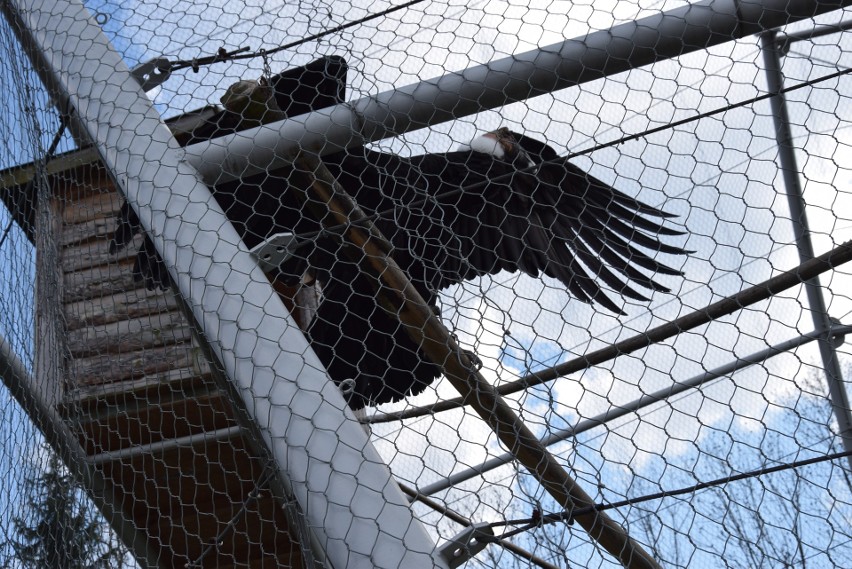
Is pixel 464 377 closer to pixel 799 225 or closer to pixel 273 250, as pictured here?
pixel 273 250

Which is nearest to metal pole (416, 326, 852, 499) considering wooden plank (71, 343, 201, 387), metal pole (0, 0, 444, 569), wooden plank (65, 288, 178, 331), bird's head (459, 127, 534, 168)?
metal pole (0, 0, 444, 569)

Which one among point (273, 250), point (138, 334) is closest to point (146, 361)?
point (138, 334)

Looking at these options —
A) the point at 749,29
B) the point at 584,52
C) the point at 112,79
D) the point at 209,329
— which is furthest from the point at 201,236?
the point at 749,29

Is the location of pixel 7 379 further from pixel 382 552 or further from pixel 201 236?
pixel 382 552

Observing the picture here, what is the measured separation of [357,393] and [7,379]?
879mm

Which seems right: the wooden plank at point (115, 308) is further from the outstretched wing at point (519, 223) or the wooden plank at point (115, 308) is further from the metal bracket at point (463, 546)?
the metal bracket at point (463, 546)

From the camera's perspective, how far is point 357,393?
2.30 m

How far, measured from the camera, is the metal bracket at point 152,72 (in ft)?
4.68

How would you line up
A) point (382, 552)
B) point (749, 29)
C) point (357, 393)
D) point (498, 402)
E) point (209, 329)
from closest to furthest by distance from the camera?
point (382, 552), point (209, 329), point (749, 29), point (498, 402), point (357, 393)

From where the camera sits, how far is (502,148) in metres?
2.62

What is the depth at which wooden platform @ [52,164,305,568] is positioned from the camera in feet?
6.07

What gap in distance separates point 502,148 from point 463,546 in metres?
1.72

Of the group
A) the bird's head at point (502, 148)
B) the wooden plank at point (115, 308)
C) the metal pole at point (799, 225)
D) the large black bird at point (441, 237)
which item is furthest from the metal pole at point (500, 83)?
the bird's head at point (502, 148)

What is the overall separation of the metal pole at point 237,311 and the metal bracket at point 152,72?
45 mm
